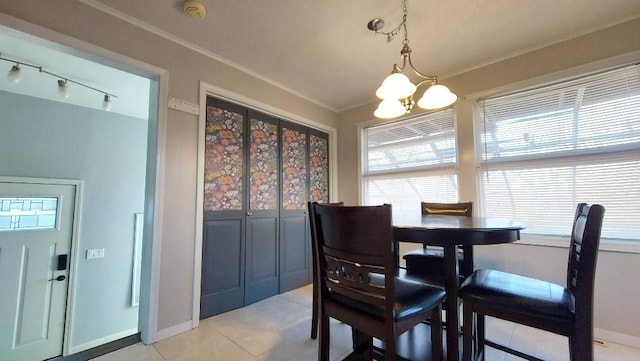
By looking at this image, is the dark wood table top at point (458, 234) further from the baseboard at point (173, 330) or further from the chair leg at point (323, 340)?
the baseboard at point (173, 330)

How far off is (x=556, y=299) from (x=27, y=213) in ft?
16.0

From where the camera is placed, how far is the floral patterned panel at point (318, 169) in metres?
3.59

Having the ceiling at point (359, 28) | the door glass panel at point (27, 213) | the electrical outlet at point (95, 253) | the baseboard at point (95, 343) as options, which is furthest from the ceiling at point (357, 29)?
the baseboard at point (95, 343)

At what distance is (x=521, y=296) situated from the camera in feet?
4.02

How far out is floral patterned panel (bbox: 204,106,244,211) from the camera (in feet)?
8.23

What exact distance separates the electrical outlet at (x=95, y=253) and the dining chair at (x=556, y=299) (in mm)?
4284

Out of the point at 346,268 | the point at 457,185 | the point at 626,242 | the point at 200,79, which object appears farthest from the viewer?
the point at 457,185

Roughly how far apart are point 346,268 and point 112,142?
407 cm

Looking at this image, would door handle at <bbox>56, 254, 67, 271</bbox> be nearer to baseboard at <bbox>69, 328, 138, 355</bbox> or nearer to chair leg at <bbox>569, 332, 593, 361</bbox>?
baseboard at <bbox>69, 328, 138, 355</bbox>

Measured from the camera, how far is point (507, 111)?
8.64 ft

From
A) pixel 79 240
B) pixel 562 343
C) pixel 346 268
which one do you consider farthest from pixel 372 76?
pixel 79 240

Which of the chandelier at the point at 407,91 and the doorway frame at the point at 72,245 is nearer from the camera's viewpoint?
the chandelier at the point at 407,91

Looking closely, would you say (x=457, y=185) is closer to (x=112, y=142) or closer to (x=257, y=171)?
(x=257, y=171)

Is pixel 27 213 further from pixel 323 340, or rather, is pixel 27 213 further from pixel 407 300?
pixel 407 300
